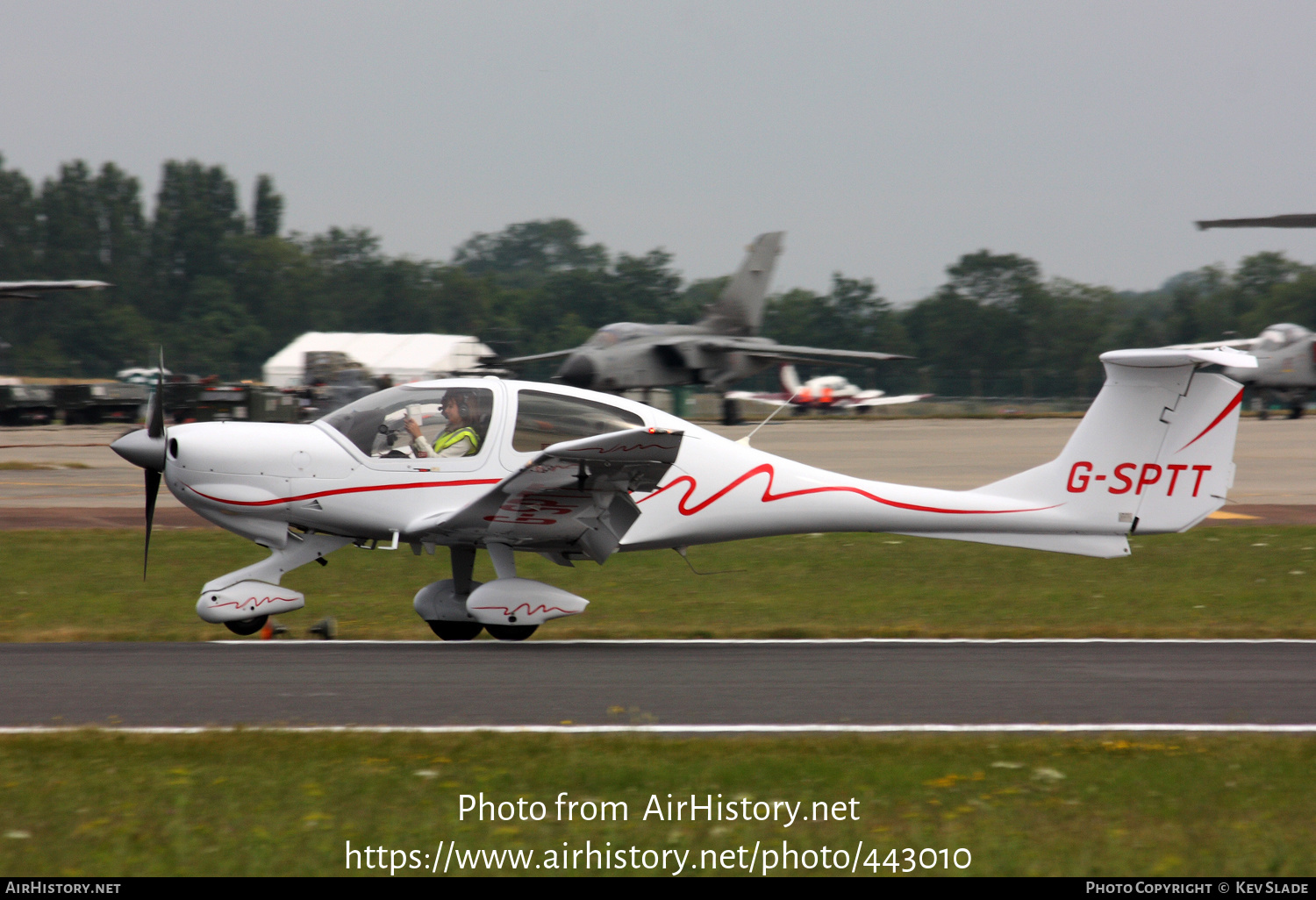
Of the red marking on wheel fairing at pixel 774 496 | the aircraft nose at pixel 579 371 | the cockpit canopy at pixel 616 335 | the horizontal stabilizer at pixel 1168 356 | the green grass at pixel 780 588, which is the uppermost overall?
the horizontal stabilizer at pixel 1168 356

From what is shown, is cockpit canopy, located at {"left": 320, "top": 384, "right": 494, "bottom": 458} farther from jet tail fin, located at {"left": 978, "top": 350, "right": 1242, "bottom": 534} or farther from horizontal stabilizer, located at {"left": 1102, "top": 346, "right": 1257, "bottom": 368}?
horizontal stabilizer, located at {"left": 1102, "top": 346, "right": 1257, "bottom": 368}

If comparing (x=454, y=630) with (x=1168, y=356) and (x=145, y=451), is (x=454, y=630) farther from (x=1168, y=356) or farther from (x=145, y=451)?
(x=1168, y=356)

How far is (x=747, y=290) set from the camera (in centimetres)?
4247

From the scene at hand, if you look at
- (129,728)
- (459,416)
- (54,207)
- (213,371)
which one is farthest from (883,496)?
(54,207)

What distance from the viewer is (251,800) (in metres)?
6.07

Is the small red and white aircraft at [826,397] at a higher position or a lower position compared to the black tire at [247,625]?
lower

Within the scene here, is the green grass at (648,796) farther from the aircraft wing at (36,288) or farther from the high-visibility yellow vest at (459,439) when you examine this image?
the aircraft wing at (36,288)

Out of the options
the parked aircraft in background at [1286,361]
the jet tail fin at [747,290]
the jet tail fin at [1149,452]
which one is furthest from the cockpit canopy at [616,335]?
the jet tail fin at [1149,452]

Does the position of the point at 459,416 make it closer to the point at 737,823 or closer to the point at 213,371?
the point at 737,823

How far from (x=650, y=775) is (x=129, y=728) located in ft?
10.5

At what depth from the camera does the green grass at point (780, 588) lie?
1225cm

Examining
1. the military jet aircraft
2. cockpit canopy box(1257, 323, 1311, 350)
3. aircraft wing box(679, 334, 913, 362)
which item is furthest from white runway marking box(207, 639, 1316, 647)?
cockpit canopy box(1257, 323, 1311, 350)

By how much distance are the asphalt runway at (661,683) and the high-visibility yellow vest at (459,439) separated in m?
1.65

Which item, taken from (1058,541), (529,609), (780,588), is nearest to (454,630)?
(529,609)
